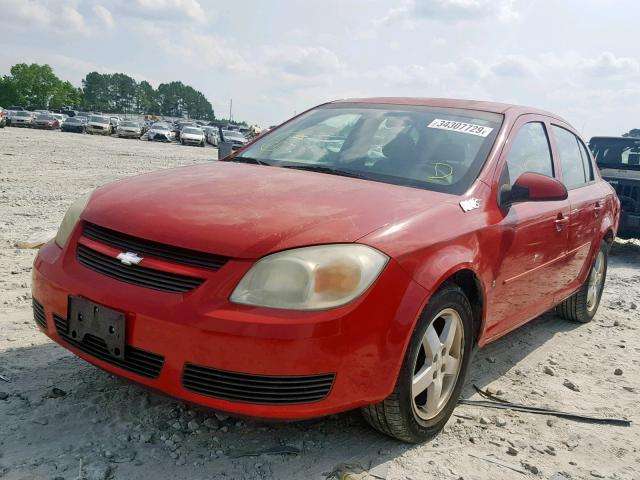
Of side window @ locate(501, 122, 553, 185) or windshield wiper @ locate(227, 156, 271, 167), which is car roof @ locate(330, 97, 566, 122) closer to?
side window @ locate(501, 122, 553, 185)

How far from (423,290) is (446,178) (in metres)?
0.86

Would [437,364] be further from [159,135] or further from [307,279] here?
[159,135]

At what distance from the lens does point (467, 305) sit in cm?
279

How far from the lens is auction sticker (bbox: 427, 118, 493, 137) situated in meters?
3.32

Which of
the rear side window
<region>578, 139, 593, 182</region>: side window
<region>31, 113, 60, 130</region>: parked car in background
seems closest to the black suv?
<region>578, 139, 593, 182</region>: side window

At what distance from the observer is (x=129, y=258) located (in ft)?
7.65

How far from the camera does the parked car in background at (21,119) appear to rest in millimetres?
43281

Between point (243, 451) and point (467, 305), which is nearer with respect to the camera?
point (243, 451)

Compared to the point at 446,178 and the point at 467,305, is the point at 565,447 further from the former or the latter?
the point at 446,178

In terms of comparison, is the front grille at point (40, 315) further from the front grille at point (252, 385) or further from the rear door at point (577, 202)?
the rear door at point (577, 202)

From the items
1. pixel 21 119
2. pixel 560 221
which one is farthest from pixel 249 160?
pixel 21 119

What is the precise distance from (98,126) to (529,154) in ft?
145

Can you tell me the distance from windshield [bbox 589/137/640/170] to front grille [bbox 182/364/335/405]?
892 cm

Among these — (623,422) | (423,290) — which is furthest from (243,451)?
(623,422)
